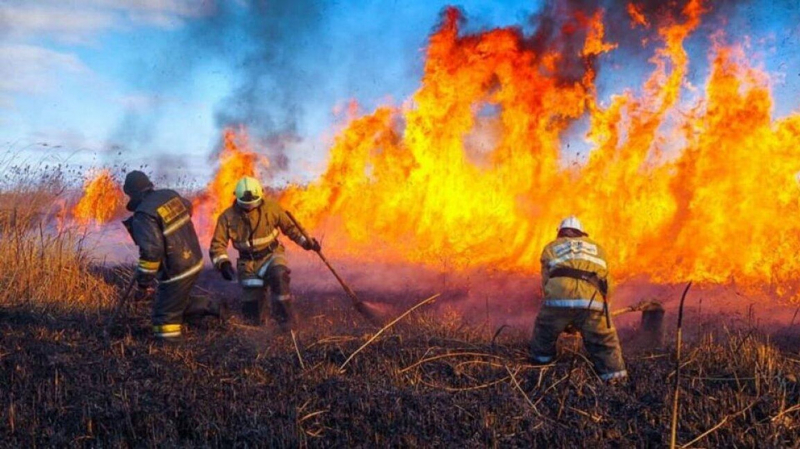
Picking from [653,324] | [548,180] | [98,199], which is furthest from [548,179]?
[98,199]

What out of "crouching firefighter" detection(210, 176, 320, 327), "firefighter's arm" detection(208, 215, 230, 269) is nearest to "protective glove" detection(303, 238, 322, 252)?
"crouching firefighter" detection(210, 176, 320, 327)

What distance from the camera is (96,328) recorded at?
6.98 metres

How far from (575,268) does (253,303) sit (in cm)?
426

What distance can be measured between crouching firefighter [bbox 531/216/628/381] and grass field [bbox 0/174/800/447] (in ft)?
0.68

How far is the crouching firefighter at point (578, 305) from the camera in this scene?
535 centimetres

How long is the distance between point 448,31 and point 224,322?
6.19m

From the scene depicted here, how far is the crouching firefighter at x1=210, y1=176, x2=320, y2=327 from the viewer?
7.57m

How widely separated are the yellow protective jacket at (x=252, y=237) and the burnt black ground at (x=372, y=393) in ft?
4.06

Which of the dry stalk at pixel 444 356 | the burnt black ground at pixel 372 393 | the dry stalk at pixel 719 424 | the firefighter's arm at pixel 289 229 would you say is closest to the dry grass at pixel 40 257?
the burnt black ground at pixel 372 393

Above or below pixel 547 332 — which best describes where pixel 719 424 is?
below

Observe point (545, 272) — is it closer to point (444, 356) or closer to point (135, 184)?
point (444, 356)

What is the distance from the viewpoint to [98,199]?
10297 mm

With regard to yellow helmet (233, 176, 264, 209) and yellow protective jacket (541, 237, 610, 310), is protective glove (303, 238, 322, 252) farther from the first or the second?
yellow protective jacket (541, 237, 610, 310)

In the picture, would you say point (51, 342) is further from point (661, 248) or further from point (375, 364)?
point (661, 248)
